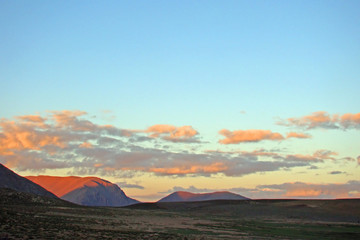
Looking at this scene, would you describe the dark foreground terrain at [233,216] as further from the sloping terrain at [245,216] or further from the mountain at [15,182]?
the mountain at [15,182]

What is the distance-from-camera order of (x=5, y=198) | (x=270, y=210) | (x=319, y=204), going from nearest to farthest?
(x=5, y=198), (x=270, y=210), (x=319, y=204)

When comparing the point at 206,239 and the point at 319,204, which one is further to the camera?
the point at 319,204

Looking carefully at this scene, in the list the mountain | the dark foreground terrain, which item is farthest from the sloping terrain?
the mountain

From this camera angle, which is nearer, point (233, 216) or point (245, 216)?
point (233, 216)

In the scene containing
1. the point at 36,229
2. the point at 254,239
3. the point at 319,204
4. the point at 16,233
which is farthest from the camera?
the point at 319,204

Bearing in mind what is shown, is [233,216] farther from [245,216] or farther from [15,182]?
[15,182]

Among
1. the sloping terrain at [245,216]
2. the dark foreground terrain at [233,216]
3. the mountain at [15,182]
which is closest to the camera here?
the dark foreground terrain at [233,216]

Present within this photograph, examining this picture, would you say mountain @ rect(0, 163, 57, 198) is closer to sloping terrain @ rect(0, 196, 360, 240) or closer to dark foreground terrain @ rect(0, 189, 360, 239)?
dark foreground terrain @ rect(0, 189, 360, 239)

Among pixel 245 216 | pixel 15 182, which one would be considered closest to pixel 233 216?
pixel 245 216

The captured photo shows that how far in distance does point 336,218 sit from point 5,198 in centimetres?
7992

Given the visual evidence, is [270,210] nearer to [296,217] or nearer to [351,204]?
[296,217]

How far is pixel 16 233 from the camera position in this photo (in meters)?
30.4

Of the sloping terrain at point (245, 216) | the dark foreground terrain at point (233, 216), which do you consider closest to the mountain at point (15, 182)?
the dark foreground terrain at point (233, 216)

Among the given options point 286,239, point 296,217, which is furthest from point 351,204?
point 286,239
